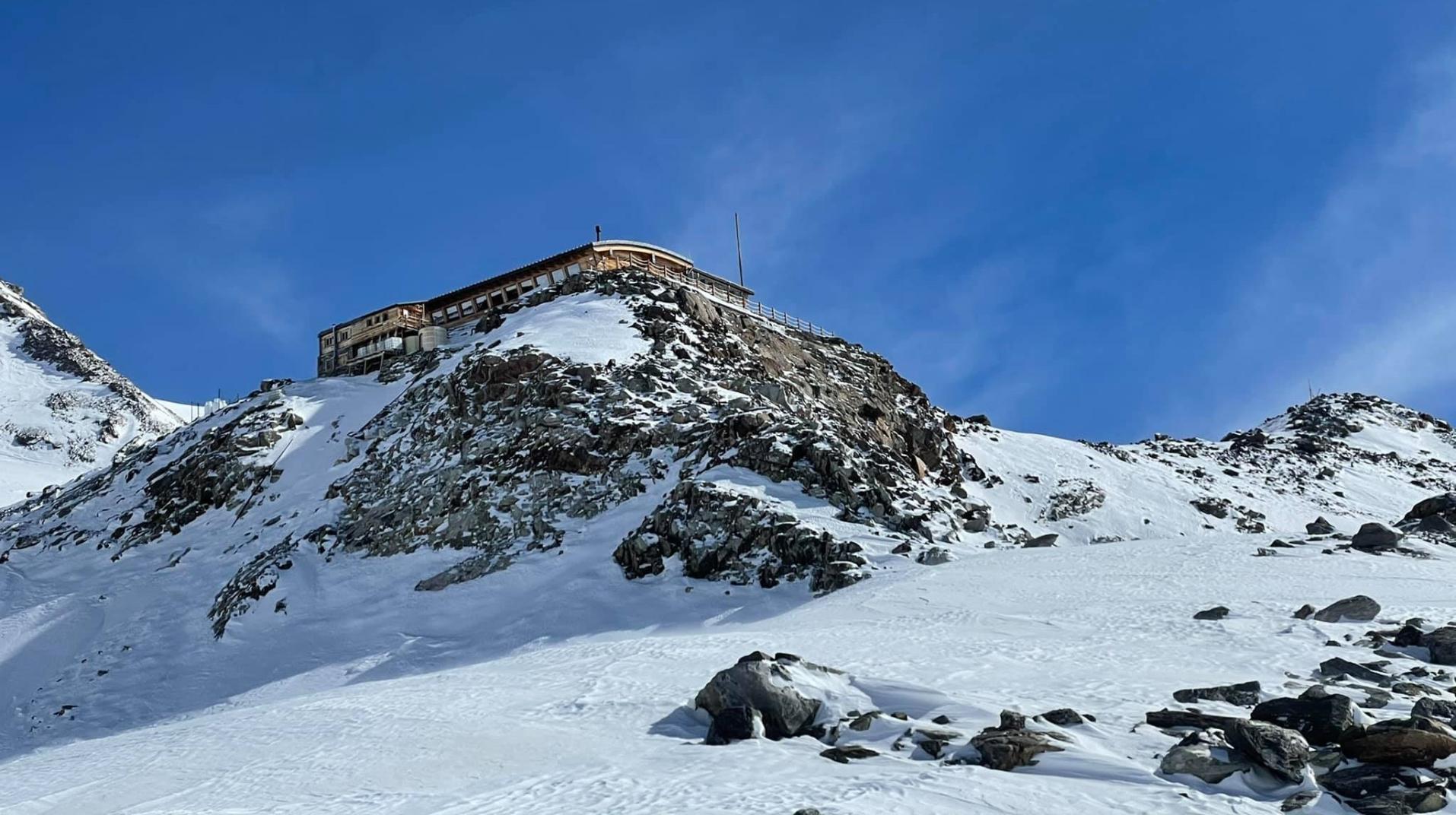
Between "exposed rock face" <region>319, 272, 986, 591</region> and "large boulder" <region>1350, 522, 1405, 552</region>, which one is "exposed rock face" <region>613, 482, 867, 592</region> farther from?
"large boulder" <region>1350, 522, 1405, 552</region>

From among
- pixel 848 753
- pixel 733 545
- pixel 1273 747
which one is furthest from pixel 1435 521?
pixel 848 753

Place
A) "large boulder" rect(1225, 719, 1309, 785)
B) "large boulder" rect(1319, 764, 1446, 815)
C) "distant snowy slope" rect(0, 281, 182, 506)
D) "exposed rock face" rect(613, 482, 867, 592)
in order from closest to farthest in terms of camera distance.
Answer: "large boulder" rect(1319, 764, 1446, 815)
"large boulder" rect(1225, 719, 1309, 785)
"exposed rock face" rect(613, 482, 867, 592)
"distant snowy slope" rect(0, 281, 182, 506)

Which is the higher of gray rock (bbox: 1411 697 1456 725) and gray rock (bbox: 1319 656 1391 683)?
gray rock (bbox: 1319 656 1391 683)

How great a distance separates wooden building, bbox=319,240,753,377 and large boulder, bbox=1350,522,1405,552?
37992 millimetres

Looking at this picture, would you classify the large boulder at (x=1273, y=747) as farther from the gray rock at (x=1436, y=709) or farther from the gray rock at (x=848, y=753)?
the gray rock at (x=848, y=753)

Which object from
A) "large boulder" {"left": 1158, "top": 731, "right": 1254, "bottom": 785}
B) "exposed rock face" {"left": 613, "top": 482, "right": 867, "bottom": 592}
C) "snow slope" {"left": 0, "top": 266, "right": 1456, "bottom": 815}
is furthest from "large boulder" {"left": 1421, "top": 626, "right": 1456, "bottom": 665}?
"exposed rock face" {"left": 613, "top": 482, "right": 867, "bottom": 592}

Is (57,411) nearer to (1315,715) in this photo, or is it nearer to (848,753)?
(848,753)

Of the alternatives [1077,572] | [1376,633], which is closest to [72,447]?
[1077,572]

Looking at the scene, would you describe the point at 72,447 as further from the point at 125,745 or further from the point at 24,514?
the point at 125,745

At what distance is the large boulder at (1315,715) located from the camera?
13.9 m

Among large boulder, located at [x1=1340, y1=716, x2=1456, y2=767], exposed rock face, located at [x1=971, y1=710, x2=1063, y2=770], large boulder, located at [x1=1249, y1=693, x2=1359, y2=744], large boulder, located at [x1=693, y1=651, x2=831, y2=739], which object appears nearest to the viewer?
large boulder, located at [x1=1340, y1=716, x2=1456, y2=767]

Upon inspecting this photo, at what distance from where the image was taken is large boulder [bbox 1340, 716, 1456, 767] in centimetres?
1276

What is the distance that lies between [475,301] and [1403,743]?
193ft

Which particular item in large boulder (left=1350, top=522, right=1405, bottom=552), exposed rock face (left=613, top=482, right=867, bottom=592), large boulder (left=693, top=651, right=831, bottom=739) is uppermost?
exposed rock face (left=613, top=482, right=867, bottom=592)
